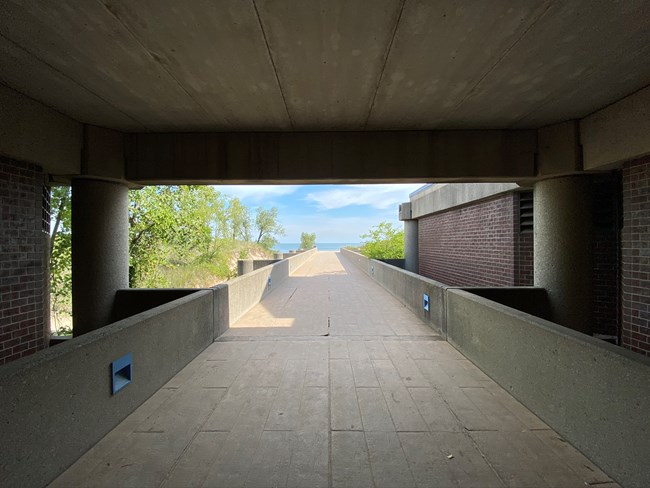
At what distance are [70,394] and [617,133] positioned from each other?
273 inches

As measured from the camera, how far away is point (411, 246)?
667 inches

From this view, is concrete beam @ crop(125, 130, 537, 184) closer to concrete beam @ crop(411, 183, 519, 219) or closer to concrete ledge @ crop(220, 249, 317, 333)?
concrete beam @ crop(411, 183, 519, 219)

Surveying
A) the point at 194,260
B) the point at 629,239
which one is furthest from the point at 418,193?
the point at 194,260

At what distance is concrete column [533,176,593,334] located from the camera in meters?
5.69

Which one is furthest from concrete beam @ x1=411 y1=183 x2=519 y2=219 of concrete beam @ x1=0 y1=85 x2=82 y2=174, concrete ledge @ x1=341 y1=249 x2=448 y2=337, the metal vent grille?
concrete beam @ x1=0 y1=85 x2=82 y2=174

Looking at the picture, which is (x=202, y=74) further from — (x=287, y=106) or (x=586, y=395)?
(x=586, y=395)

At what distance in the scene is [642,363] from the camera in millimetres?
2246

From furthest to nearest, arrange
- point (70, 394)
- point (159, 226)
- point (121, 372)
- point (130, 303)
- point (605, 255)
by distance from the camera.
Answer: point (159, 226) < point (605, 255) < point (130, 303) < point (121, 372) < point (70, 394)

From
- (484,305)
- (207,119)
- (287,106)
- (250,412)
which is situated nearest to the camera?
(250,412)

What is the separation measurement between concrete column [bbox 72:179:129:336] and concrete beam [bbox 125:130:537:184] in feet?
2.55

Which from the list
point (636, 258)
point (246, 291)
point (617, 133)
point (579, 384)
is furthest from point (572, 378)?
point (246, 291)

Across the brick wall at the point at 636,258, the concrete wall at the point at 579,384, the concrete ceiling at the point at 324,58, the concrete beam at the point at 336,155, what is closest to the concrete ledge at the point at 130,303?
the concrete beam at the point at 336,155

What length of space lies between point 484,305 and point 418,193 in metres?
11.7

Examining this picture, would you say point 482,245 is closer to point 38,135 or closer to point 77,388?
point 77,388
